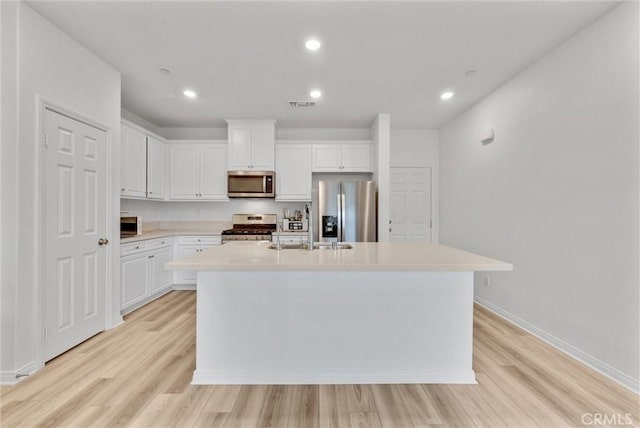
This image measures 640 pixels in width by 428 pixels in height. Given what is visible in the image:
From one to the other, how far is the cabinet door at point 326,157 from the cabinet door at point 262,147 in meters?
0.69

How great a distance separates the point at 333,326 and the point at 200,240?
3.06 meters

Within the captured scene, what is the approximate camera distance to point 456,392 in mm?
1947

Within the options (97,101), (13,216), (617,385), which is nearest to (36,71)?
(97,101)

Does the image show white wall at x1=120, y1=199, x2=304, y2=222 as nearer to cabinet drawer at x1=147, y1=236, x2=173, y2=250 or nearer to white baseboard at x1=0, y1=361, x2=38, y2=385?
cabinet drawer at x1=147, y1=236, x2=173, y2=250

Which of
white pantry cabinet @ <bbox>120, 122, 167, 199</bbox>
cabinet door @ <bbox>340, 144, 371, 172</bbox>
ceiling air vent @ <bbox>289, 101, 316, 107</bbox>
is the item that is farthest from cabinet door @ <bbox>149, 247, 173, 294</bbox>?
cabinet door @ <bbox>340, 144, 371, 172</bbox>

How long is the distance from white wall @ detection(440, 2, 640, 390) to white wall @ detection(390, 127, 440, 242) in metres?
1.46

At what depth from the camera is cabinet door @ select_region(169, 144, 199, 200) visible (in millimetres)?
4777

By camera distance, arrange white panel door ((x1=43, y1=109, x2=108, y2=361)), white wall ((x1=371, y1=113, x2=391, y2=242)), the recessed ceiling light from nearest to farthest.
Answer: white panel door ((x1=43, y1=109, x2=108, y2=361)), the recessed ceiling light, white wall ((x1=371, y1=113, x2=391, y2=242))

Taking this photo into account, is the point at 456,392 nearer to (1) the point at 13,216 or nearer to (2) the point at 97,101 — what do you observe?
(1) the point at 13,216

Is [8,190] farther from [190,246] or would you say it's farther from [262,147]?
[262,147]

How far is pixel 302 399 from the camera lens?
1.87m

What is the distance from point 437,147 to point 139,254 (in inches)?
188

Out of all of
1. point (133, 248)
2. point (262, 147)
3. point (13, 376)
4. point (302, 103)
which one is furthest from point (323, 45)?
point (13, 376)

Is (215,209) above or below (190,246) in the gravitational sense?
above
